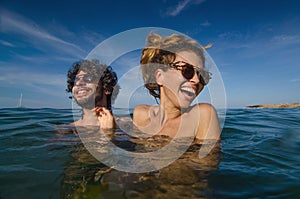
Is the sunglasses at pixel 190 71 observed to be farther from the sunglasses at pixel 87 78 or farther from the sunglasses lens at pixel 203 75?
the sunglasses at pixel 87 78

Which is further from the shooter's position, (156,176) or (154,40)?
(154,40)

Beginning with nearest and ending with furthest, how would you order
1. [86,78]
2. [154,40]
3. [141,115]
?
1. [154,40]
2. [141,115]
3. [86,78]

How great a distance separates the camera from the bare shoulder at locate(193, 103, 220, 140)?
3.67 m

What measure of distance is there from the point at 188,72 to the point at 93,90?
2.63 m

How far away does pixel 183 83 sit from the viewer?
370 cm

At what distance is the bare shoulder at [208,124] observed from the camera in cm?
367

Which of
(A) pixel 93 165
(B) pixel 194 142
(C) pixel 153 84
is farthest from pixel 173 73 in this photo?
(A) pixel 93 165

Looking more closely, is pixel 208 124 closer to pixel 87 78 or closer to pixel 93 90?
pixel 93 90

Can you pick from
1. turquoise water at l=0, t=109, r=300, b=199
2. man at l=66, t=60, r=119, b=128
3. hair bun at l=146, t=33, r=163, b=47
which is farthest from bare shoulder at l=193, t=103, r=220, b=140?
man at l=66, t=60, r=119, b=128

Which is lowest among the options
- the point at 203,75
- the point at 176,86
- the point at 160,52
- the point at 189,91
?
the point at 189,91

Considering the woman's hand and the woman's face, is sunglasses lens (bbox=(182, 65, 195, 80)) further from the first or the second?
the woman's hand

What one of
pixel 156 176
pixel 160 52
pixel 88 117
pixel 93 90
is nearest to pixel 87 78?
pixel 93 90

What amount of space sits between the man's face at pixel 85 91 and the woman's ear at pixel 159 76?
1784 millimetres

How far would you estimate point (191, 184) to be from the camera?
2.17 metres
